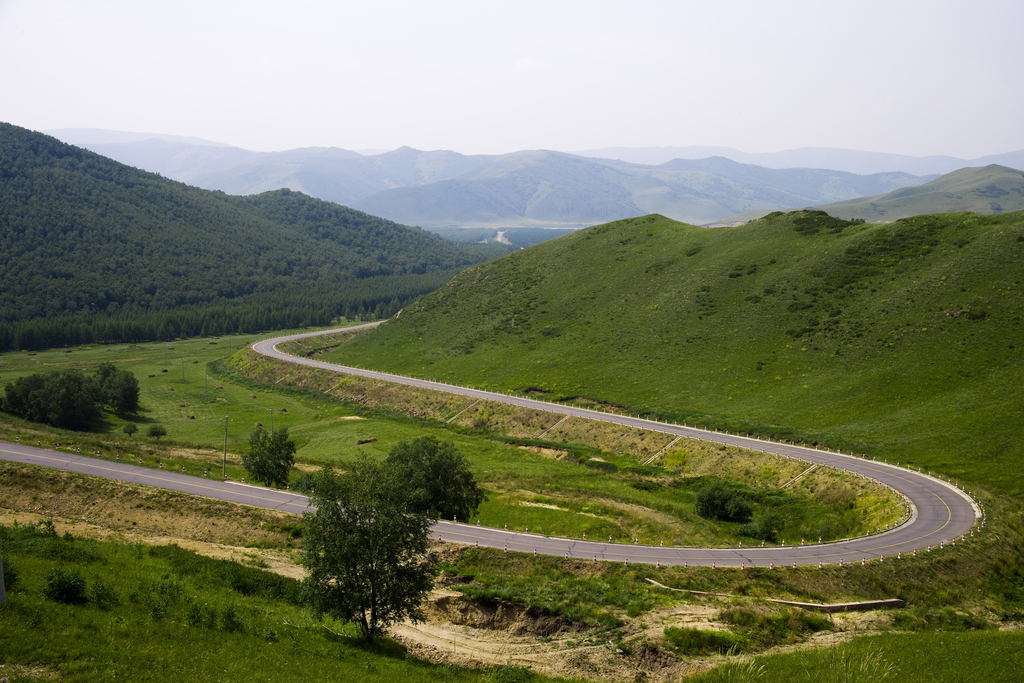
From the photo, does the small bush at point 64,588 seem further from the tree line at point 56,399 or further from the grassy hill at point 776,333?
the tree line at point 56,399

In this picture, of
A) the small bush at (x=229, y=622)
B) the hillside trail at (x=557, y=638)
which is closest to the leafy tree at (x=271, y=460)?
the hillside trail at (x=557, y=638)

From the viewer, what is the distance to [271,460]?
6050cm

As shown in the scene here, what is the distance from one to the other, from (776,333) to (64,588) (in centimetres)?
9636

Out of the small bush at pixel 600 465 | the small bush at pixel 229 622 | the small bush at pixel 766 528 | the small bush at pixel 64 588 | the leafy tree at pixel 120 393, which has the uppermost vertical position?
the small bush at pixel 64 588

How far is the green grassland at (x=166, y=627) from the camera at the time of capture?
75.8 feet

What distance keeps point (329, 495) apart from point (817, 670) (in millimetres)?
23828

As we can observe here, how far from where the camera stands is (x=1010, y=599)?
121ft

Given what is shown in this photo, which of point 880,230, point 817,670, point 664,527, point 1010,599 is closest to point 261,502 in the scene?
point 664,527

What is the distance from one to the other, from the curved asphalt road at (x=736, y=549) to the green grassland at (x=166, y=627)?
44.2 ft

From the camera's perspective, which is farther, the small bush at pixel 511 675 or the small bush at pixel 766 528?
the small bush at pixel 766 528

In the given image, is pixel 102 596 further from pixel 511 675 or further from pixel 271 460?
pixel 271 460

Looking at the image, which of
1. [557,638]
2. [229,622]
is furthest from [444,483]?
[229,622]

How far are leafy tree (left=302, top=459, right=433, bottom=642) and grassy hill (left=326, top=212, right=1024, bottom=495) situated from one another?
51.9 metres

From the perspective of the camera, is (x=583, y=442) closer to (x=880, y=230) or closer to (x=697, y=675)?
(x=697, y=675)
